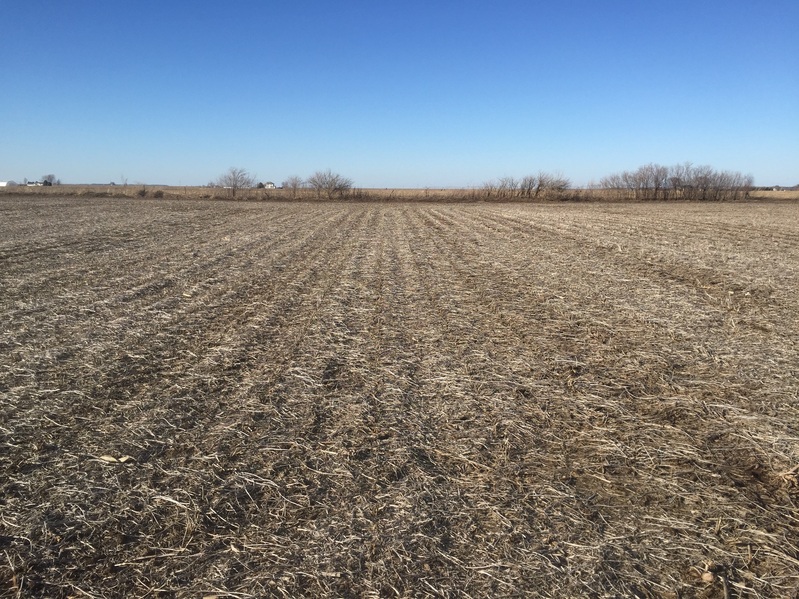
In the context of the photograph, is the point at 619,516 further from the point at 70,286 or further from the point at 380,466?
the point at 70,286

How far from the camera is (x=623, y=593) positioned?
2.93m

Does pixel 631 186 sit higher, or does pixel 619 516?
pixel 631 186

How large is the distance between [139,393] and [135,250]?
41.6 feet

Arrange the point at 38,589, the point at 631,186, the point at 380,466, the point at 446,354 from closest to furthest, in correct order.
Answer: the point at 38,589 < the point at 380,466 < the point at 446,354 < the point at 631,186

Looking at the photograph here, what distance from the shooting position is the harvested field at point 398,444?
311cm

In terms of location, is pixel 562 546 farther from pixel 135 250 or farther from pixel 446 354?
pixel 135 250

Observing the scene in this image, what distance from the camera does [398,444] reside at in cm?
456

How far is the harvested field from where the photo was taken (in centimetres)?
311

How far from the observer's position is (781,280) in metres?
11.8

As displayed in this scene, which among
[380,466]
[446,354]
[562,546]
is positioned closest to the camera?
[562,546]

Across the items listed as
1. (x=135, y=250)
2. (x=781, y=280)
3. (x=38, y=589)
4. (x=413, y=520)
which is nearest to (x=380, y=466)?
(x=413, y=520)

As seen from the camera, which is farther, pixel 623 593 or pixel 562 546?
pixel 562 546

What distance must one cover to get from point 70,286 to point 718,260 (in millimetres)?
16235

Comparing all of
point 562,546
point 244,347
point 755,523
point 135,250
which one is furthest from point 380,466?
point 135,250
